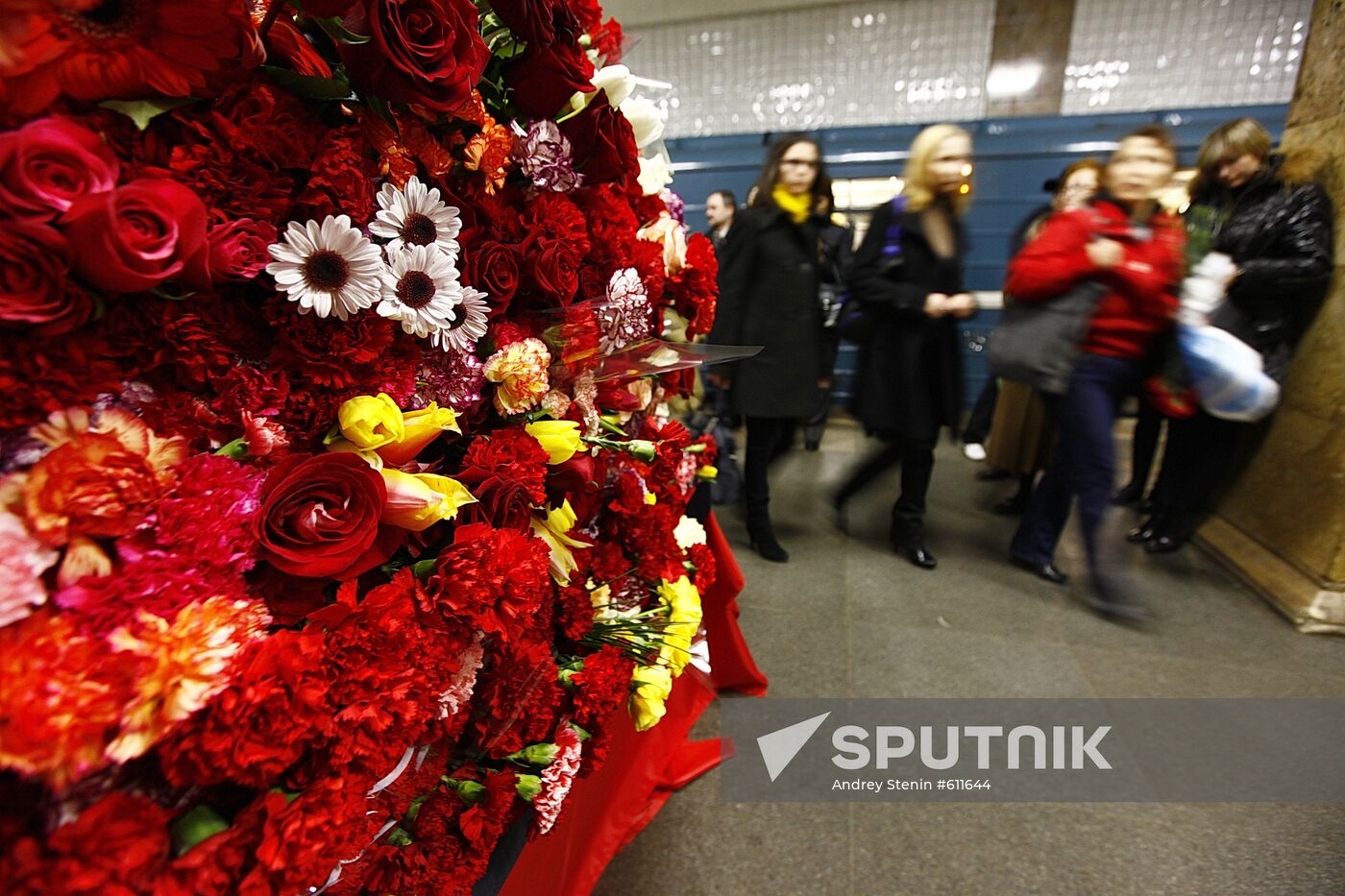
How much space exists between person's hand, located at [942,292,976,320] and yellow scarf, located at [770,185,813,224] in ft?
1.81

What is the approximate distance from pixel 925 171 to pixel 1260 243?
116cm

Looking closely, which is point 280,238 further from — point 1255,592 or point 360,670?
point 1255,592

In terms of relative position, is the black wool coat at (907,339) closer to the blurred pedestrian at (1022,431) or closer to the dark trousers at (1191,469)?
the blurred pedestrian at (1022,431)

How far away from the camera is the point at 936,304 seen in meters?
2.18

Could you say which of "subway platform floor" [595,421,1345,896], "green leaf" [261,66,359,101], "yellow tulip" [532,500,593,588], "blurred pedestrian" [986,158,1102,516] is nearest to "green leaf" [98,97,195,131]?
"green leaf" [261,66,359,101]

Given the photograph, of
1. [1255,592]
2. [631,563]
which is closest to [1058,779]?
[631,563]

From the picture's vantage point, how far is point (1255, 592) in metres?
2.30

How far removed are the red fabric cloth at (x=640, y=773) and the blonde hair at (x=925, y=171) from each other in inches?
51.4

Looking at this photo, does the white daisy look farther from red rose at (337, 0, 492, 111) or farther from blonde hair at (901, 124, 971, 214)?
blonde hair at (901, 124, 971, 214)

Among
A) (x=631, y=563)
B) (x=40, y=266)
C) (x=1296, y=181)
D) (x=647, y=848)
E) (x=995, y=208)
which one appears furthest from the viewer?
(x=995, y=208)

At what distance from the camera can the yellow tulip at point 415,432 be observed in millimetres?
660

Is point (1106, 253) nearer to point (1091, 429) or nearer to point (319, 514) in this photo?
point (1091, 429)

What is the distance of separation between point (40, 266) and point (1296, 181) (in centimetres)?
323

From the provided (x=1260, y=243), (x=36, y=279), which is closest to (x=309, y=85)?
(x=36, y=279)
